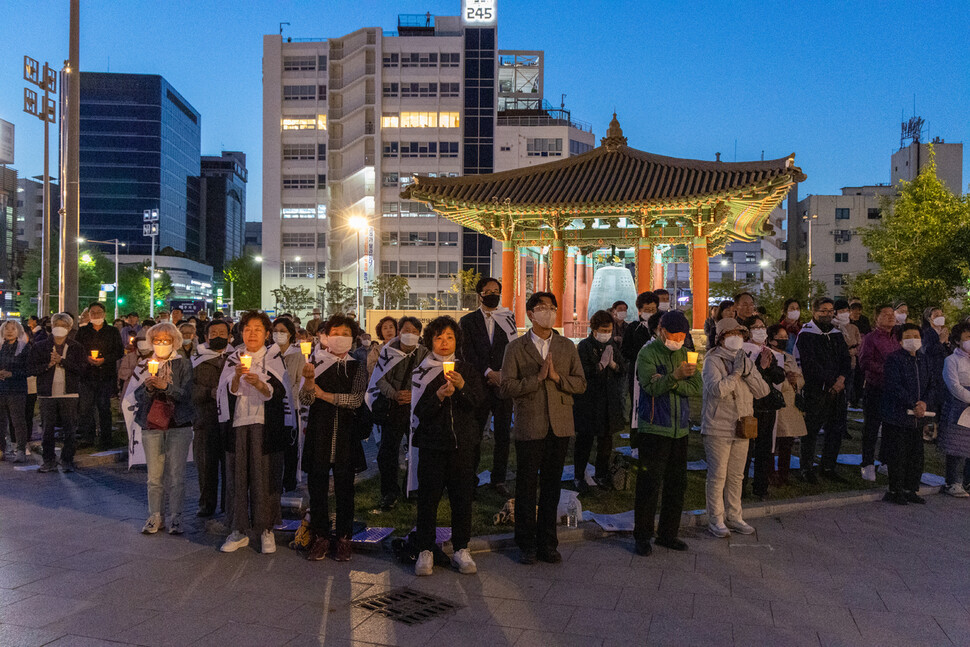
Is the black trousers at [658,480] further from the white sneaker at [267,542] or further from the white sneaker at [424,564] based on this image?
the white sneaker at [267,542]

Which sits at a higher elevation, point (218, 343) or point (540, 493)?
point (218, 343)

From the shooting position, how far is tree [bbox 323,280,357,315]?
2206 inches

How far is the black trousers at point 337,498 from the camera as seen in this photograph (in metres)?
6.05

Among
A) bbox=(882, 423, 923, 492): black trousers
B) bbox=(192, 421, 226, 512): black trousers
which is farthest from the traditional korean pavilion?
bbox=(192, 421, 226, 512): black trousers

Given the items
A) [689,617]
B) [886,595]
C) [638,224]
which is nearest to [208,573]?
[689,617]

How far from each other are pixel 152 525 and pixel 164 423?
0.94 meters

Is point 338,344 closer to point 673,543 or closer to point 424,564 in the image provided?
point 424,564

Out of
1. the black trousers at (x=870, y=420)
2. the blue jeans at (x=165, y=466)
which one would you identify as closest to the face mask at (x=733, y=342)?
the black trousers at (x=870, y=420)

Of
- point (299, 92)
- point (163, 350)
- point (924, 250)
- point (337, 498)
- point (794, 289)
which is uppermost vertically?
point (299, 92)

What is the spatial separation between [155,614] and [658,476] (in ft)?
13.1

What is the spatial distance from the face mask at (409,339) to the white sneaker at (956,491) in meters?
6.53

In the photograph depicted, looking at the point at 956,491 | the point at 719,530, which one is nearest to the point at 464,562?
the point at 719,530

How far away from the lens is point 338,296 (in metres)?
55.6

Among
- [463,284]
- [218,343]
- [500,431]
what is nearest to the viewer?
[218,343]
